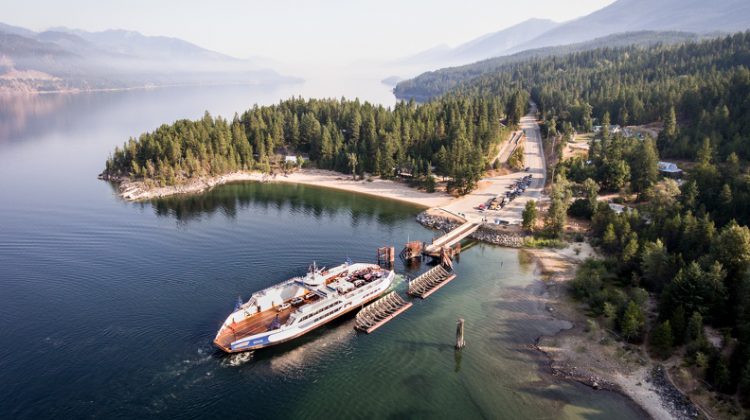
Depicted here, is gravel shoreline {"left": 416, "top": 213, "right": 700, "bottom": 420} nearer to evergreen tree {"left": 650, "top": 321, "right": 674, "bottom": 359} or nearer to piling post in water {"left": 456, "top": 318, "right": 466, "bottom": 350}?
evergreen tree {"left": 650, "top": 321, "right": 674, "bottom": 359}

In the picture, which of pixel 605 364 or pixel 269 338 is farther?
pixel 269 338

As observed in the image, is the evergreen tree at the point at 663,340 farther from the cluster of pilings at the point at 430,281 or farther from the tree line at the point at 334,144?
the tree line at the point at 334,144

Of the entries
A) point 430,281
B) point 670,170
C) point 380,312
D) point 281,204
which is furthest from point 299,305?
point 670,170

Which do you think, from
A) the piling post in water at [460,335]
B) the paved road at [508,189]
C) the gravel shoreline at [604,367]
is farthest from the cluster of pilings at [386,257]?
the paved road at [508,189]

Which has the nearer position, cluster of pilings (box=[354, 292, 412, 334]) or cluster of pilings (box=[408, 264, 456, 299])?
cluster of pilings (box=[354, 292, 412, 334])

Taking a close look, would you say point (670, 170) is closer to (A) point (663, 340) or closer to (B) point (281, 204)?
(A) point (663, 340)

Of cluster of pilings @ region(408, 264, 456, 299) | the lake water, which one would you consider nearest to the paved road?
the lake water

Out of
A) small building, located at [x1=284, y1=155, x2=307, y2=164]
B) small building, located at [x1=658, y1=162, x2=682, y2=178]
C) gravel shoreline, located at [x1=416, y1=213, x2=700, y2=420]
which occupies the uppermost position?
small building, located at [x1=284, y1=155, x2=307, y2=164]
